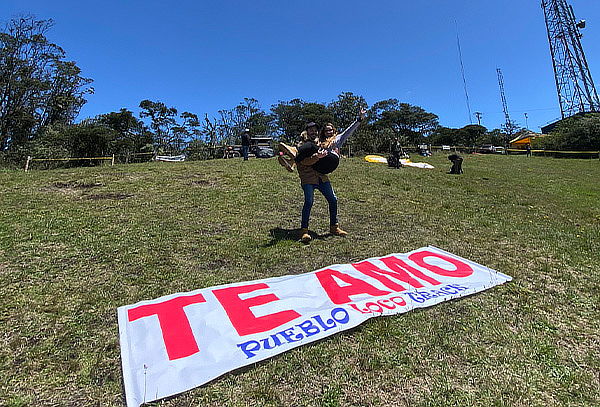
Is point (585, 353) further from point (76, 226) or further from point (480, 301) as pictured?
point (76, 226)

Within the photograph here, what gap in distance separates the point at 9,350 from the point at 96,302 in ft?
2.55

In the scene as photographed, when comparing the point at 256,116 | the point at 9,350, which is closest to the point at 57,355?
the point at 9,350

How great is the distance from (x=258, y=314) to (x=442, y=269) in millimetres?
2528

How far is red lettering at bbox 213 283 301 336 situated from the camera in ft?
8.97

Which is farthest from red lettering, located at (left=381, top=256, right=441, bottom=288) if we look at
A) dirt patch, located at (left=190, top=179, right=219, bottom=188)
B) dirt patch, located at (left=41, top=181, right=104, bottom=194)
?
dirt patch, located at (left=41, top=181, right=104, bottom=194)

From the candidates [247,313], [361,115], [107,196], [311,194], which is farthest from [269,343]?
[107,196]

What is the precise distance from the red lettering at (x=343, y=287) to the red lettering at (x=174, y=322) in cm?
129

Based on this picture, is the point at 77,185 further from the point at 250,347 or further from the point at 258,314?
the point at 250,347

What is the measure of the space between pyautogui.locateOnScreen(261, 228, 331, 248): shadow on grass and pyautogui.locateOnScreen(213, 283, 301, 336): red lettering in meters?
1.72

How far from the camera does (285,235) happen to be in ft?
18.5

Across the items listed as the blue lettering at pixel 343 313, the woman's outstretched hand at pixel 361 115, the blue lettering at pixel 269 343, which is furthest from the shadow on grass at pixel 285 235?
the blue lettering at pixel 269 343

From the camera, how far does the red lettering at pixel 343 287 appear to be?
3309 millimetres

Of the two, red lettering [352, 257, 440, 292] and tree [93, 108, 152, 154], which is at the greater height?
tree [93, 108, 152, 154]

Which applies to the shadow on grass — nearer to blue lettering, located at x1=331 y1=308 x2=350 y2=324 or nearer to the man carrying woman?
the man carrying woman
